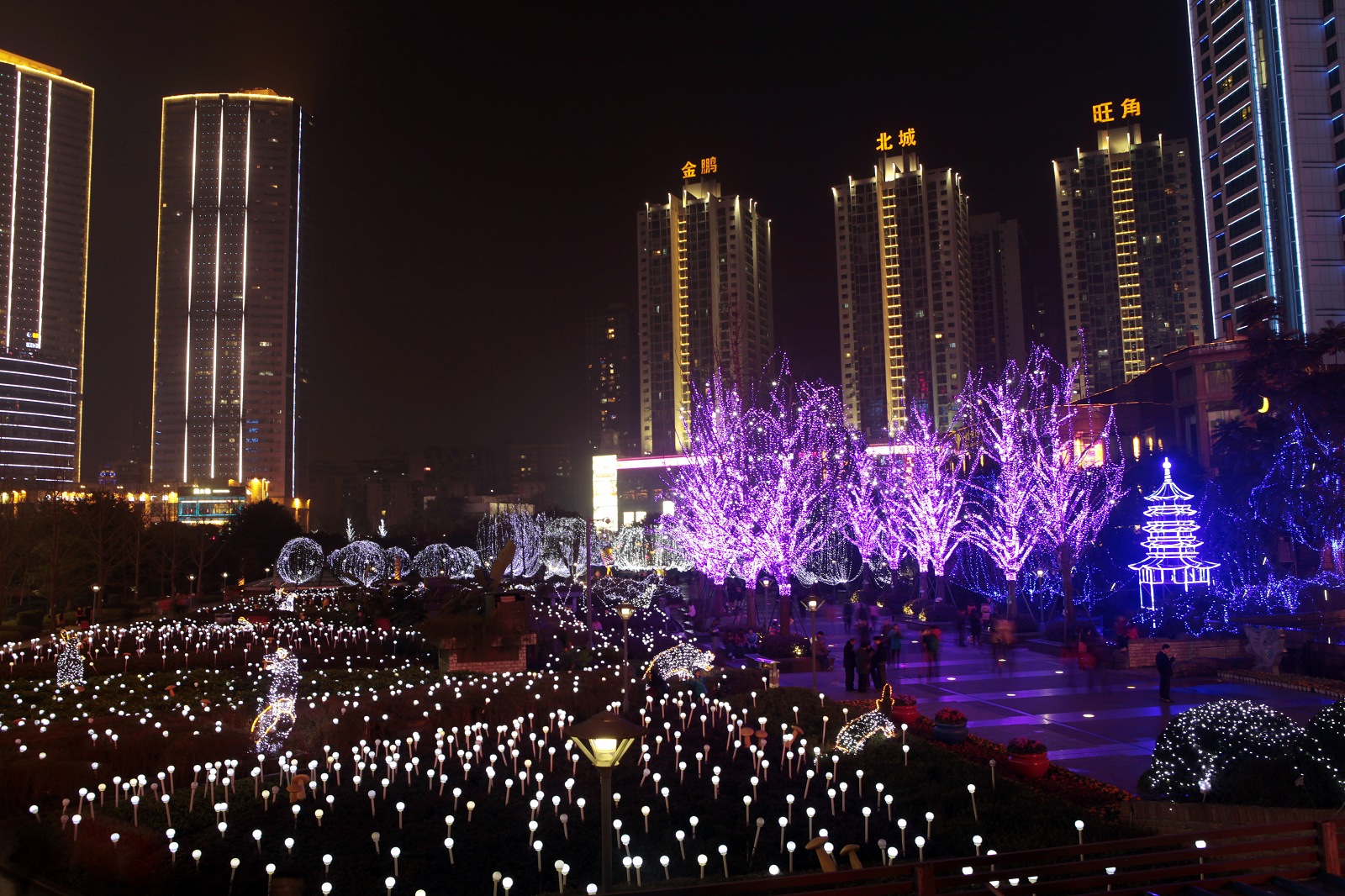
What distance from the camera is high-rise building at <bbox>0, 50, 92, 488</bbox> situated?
378ft

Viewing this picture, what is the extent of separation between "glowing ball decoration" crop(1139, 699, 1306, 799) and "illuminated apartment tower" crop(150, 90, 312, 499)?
409ft

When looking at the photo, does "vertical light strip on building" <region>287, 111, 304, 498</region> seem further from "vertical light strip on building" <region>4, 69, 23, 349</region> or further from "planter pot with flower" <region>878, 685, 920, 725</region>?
"planter pot with flower" <region>878, 685, 920, 725</region>

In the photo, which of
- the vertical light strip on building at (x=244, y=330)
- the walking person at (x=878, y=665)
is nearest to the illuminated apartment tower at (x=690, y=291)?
the vertical light strip on building at (x=244, y=330)

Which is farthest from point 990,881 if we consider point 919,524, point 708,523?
point 919,524

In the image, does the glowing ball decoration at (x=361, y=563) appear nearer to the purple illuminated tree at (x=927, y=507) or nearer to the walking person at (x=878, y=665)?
the purple illuminated tree at (x=927, y=507)

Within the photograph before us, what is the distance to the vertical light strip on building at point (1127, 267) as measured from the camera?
9262cm

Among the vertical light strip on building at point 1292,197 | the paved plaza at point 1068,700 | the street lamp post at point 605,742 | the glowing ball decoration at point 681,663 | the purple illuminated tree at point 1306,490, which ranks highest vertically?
the vertical light strip on building at point 1292,197

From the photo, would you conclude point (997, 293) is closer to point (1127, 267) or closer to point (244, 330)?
point (1127, 267)

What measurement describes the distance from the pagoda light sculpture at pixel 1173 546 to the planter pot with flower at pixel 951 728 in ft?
41.7

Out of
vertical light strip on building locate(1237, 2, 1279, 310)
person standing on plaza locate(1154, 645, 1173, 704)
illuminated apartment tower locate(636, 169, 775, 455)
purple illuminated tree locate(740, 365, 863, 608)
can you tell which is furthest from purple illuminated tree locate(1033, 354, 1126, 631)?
illuminated apartment tower locate(636, 169, 775, 455)

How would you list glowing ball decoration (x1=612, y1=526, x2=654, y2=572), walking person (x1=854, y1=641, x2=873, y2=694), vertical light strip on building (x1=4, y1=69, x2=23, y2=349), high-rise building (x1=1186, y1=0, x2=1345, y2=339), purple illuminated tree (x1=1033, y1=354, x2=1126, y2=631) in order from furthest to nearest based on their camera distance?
vertical light strip on building (x1=4, y1=69, x2=23, y2=349)
high-rise building (x1=1186, y1=0, x2=1345, y2=339)
glowing ball decoration (x1=612, y1=526, x2=654, y2=572)
purple illuminated tree (x1=1033, y1=354, x2=1126, y2=631)
walking person (x1=854, y1=641, x2=873, y2=694)

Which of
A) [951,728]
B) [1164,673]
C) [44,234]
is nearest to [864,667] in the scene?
[1164,673]

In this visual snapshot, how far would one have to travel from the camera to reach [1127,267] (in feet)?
306

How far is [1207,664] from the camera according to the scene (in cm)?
1859
